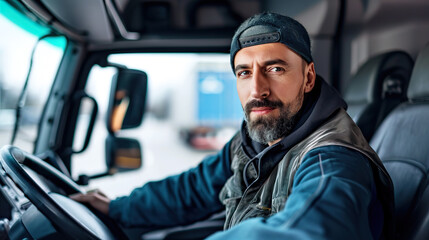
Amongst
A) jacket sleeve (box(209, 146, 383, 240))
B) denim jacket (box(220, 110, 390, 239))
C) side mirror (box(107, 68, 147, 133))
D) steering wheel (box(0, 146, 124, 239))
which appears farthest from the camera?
side mirror (box(107, 68, 147, 133))

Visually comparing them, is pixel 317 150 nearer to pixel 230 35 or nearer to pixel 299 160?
pixel 299 160

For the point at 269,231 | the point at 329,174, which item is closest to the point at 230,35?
the point at 329,174

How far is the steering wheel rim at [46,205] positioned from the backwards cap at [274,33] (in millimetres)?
795

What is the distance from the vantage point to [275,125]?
1293 mm

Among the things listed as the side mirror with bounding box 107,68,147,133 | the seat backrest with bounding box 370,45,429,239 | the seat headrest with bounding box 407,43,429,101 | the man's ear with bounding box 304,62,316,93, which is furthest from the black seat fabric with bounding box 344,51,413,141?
the side mirror with bounding box 107,68,147,133

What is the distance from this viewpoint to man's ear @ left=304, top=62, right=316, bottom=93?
4.49ft

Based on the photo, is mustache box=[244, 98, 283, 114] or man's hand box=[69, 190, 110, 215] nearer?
mustache box=[244, 98, 283, 114]

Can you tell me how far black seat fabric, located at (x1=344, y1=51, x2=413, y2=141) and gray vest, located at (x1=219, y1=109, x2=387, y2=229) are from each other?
2.46 feet

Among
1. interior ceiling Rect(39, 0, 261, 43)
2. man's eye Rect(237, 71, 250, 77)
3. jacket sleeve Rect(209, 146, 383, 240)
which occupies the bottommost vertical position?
jacket sleeve Rect(209, 146, 383, 240)

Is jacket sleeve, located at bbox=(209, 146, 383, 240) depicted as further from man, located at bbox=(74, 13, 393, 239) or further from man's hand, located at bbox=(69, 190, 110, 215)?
man's hand, located at bbox=(69, 190, 110, 215)

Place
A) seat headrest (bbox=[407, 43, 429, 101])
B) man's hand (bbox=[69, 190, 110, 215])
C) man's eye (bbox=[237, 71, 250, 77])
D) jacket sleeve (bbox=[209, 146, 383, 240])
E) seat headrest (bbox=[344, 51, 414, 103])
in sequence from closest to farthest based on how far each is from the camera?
1. jacket sleeve (bbox=[209, 146, 383, 240])
2. man's eye (bbox=[237, 71, 250, 77])
3. seat headrest (bbox=[407, 43, 429, 101])
4. man's hand (bbox=[69, 190, 110, 215])
5. seat headrest (bbox=[344, 51, 414, 103])

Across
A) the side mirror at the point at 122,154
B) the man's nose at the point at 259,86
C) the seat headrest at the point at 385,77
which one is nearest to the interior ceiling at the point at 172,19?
the side mirror at the point at 122,154

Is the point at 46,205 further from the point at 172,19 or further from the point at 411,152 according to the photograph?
the point at 172,19

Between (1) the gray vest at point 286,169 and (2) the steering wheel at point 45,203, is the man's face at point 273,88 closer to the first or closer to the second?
(1) the gray vest at point 286,169
